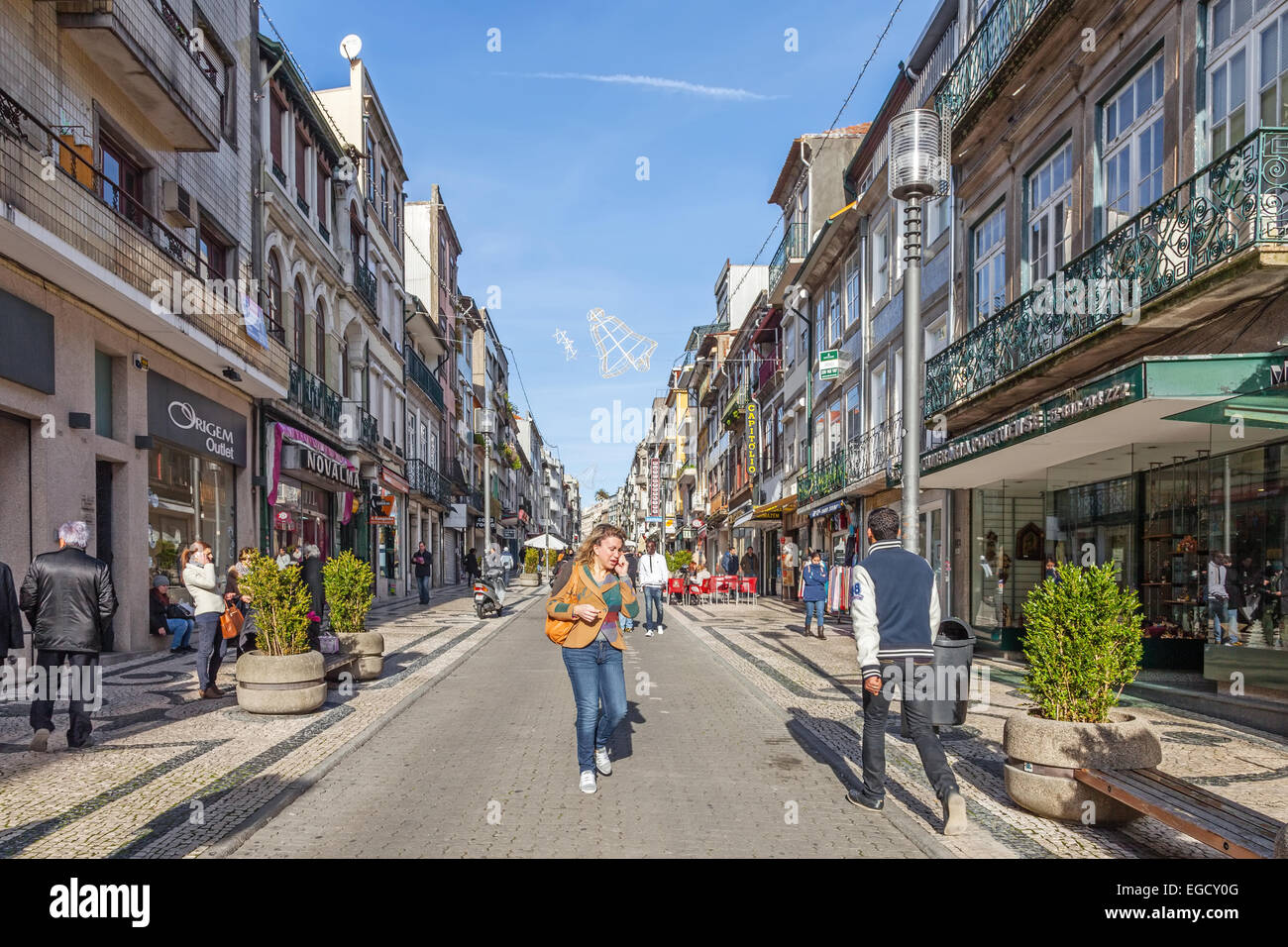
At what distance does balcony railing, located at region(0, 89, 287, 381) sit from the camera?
10.2 m

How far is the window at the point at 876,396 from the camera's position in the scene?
74.5 ft

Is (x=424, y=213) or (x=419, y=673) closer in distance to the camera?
(x=419, y=673)

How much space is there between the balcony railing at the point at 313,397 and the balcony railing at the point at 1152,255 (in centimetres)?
1419

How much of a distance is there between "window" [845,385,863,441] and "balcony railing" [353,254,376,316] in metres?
14.0

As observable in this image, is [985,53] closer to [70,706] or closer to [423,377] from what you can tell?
[70,706]

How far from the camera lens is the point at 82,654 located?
7516mm

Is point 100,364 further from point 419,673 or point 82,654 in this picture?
point 82,654

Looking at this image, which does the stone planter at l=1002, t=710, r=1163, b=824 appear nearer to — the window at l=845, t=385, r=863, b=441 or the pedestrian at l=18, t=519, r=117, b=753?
the pedestrian at l=18, t=519, r=117, b=753

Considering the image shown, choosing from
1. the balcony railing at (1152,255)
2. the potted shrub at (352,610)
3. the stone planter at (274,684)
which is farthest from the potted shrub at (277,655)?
the balcony railing at (1152,255)

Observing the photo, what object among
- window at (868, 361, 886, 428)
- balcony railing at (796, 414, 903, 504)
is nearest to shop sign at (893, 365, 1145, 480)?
balcony railing at (796, 414, 903, 504)

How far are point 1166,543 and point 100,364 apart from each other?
1384 centimetres

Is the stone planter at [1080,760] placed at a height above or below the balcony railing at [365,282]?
below

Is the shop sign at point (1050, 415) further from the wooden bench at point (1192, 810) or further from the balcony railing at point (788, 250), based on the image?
the balcony railing at point (788, 250)
